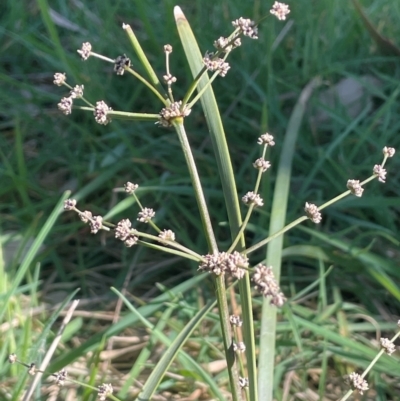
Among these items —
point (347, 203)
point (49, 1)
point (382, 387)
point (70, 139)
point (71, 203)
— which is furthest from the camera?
point (49, 1)

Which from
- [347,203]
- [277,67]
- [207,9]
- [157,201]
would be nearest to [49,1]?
[207,9]

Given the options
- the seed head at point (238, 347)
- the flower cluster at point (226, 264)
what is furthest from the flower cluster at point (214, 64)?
the seed head at point (238, 347)

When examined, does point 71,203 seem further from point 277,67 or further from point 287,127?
point 277,67

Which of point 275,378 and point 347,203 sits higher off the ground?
point 347,203

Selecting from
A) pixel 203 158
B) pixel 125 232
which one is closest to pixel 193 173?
pixel 125 232

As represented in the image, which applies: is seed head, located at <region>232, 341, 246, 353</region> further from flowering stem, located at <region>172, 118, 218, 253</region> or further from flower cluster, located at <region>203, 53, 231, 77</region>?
flower cluster, located at <region>203, 53, 231, 77</region>
